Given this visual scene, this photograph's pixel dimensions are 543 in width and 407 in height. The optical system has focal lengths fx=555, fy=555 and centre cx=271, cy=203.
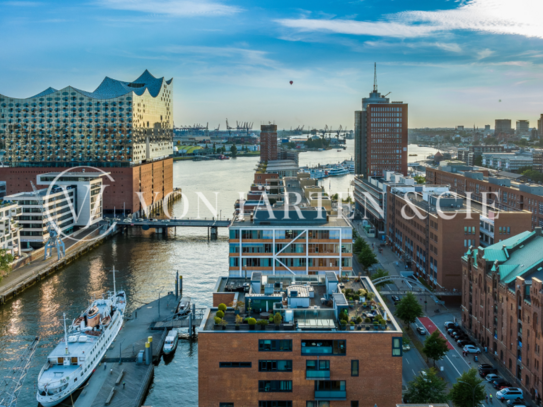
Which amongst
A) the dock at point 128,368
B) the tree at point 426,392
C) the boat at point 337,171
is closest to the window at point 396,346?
the tree at point 426,392

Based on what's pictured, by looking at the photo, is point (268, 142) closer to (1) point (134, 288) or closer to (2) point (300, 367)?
(1) point (134, 288)

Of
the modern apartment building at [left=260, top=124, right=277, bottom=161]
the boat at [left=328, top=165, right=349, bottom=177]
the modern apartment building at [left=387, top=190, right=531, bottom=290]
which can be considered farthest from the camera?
the boat at [left=328, top=165, right=349, bottom=177]

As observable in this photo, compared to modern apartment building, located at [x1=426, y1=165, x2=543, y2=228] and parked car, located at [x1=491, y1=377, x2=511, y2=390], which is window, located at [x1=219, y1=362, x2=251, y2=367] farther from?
modern apartment building, located at [x1=426, y1=165, x2=543, y2=228]

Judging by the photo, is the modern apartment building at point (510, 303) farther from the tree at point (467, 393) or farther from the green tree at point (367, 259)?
the green tree at point (367, 259)

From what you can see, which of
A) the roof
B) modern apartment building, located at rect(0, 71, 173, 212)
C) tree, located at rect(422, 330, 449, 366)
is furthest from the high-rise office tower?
tree, located at rect(422, 330, 449, 366)

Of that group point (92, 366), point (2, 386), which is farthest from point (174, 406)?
point (2, 386)

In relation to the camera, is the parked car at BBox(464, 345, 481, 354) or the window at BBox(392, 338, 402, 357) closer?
the window at BBox(392, 338, 402, 357)

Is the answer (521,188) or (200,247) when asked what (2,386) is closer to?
(200,247)
